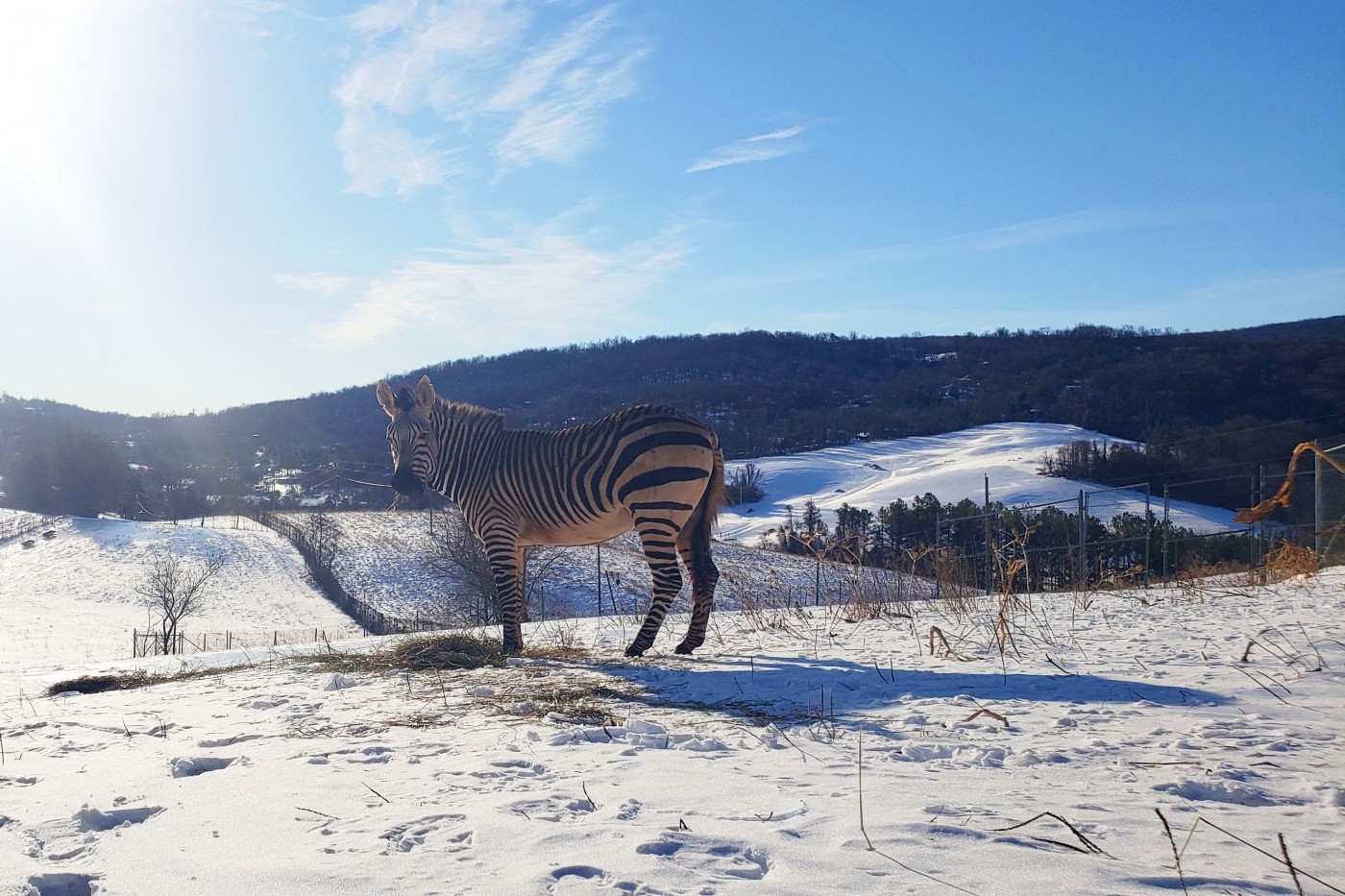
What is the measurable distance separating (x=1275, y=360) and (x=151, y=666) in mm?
74721

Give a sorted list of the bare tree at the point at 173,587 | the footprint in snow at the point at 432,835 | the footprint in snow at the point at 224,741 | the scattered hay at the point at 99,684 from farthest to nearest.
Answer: the bare tree at the point at 173,587 < the scattered hay at the point at 99,684 < the footprint in snow at the point at 224,741 < the footprint in snow at the point at 432,835

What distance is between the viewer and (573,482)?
837 cm

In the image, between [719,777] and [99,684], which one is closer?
[719,777]

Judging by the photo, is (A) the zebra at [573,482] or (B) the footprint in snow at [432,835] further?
(A) the zebra at [573,482]

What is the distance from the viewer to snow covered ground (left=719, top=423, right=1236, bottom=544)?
6309cm

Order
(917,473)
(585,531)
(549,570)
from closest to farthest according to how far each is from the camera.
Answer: (585,531) → (549,570) → (917,473)

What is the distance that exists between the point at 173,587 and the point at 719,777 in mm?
40143

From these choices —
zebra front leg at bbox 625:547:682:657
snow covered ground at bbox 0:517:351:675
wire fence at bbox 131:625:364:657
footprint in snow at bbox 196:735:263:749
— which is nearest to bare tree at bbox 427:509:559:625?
wire fence at bbox 131:625:364:657

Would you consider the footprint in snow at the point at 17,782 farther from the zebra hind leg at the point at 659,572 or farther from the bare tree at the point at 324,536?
the bare tree at the point at 324,536

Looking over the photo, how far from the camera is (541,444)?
8.80 meters

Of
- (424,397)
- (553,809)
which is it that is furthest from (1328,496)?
(553,809)

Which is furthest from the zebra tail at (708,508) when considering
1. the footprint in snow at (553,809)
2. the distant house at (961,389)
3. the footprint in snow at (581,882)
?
the distant house at (961,389)

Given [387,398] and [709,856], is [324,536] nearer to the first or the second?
[387,398]

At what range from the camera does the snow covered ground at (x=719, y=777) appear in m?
2.29
